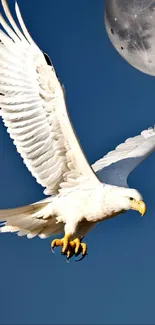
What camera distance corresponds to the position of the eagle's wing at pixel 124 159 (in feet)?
85.1

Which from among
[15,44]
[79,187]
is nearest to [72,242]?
[79,187]

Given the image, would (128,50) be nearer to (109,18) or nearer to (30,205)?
(109,18)

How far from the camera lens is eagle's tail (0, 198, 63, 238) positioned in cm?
2561

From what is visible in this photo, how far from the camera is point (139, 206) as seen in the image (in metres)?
24.9

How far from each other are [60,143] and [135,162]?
150 centimetres

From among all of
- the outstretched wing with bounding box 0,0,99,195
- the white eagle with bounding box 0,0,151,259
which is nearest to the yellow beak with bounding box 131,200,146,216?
the white eagle with bounding box 0,0,151,259

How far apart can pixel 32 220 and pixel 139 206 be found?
1477 millimetres

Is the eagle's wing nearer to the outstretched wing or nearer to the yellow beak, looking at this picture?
the outstretched wing

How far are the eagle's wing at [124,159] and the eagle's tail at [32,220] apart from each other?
747 millimetres

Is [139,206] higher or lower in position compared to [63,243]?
higher

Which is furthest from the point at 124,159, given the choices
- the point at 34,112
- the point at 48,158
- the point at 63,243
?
the point at 63,243

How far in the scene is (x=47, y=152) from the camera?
25453 mm

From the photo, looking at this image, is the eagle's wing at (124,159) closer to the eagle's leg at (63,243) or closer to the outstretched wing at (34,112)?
the outstretched wing at (34,112)

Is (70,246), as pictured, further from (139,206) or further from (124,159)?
(124,159)
